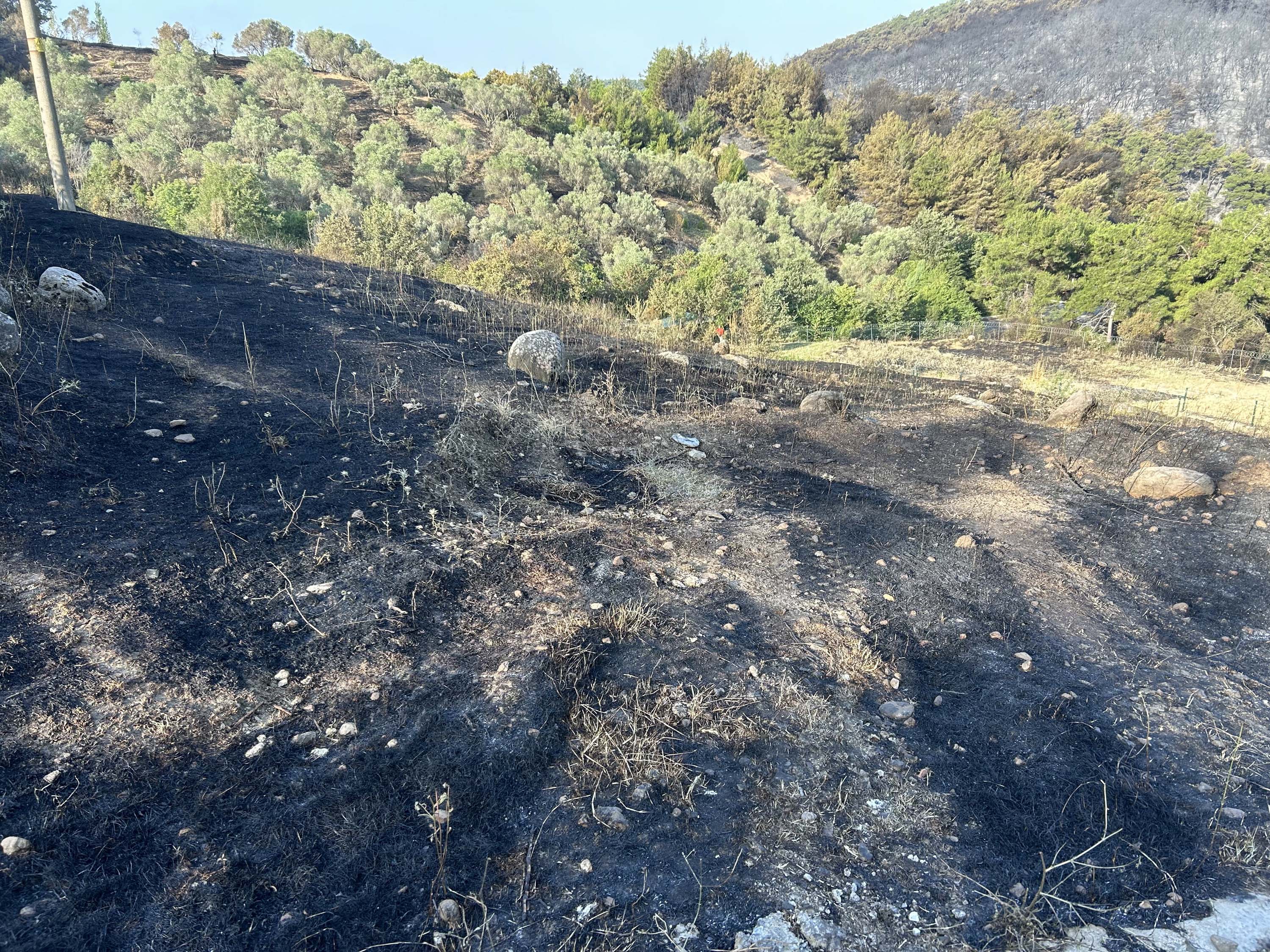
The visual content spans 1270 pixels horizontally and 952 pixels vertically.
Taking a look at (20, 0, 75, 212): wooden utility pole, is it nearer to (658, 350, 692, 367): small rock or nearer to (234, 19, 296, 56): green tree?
(658, 350, 692, 367): small rock

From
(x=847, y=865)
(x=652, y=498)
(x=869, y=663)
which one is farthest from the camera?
(x=652, y=498)

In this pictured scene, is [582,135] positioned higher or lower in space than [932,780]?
higher

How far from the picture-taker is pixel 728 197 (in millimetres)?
22406

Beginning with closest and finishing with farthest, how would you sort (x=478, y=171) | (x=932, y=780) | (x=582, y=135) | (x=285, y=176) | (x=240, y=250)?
(x=932, y=780), (x=240, y=250), (x=285, y=176), (x=478, y=171), (x=582, y=135)

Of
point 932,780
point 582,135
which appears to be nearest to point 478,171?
point 582,135

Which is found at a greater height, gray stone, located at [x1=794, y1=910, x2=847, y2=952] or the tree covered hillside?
the tree covered hillside

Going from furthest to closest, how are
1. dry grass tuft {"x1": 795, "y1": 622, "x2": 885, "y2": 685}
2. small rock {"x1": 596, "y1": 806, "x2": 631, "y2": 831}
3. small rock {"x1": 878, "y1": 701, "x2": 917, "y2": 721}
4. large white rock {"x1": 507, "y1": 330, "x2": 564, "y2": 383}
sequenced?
large white rock {"x1": 507, "y1": 330, "x2": 564, "y2": 383}
dry grass tuft {"x1": 795, "y1": 622, "x2": 885, "y2": 685}
small rock {"x1": 878, "y1": 701, "x2": 917, "y2": 721}
small rock {"x1": 596, "y1": 806, "x2": 631, "y2": 831}

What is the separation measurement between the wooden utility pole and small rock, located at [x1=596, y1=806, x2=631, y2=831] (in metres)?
9.64

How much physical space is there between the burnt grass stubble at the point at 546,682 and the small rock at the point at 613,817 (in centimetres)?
1

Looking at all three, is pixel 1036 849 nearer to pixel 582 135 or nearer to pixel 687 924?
pixel 687 924

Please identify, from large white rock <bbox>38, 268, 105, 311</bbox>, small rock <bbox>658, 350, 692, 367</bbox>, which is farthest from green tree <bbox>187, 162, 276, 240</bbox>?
small rock <bbox>658, 350, 692, 367</bbox>

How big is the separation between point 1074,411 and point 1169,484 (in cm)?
186

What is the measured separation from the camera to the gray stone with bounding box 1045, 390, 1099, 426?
7293 mm

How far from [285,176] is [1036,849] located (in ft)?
68.2
